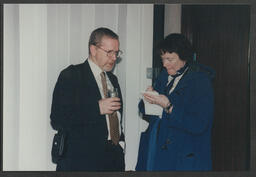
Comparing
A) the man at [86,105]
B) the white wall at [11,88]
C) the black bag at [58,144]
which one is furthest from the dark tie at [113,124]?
the white wall at [11,88]

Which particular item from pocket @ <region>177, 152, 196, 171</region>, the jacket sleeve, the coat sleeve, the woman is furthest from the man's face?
pocket @ <region>177, 152, 196, 171</region>

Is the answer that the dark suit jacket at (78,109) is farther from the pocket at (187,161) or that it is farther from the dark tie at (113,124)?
the pocket at (187,161)

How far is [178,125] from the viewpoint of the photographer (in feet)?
10.0

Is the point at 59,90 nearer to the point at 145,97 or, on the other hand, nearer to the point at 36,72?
the point at 36,72

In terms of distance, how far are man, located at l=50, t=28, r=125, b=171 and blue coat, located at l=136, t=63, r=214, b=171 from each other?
0.33 metres

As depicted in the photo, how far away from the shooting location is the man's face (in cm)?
304

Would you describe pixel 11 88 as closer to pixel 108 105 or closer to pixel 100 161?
pixel 108 105

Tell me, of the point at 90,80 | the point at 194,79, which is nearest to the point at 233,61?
the point at 194,79

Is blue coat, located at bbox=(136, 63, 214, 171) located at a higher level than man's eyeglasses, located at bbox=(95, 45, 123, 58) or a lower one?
lower

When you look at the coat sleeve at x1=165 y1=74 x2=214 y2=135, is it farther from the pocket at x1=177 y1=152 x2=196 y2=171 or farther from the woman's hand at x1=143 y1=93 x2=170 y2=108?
the pocket at x1=177 y1=152 x2=196 y2=171

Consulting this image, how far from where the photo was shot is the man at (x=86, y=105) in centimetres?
305

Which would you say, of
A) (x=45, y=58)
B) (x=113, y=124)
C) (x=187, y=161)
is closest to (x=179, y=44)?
(x=113, y=124)

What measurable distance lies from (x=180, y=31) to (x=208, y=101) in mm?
594

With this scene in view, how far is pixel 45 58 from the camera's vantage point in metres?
3.06
